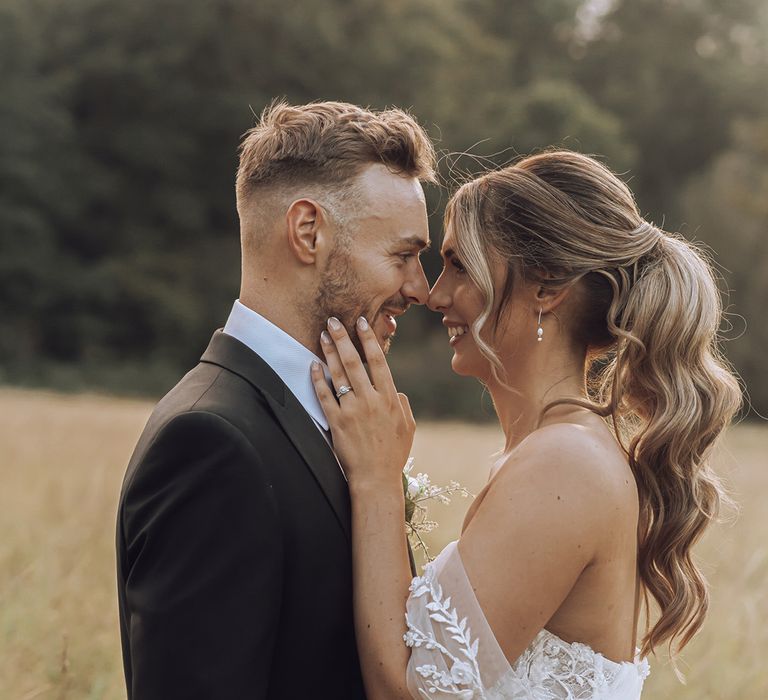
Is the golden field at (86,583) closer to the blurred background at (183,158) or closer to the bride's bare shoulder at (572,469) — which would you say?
the bride's bare shoulder at (572,469)

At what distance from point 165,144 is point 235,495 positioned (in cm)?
3257

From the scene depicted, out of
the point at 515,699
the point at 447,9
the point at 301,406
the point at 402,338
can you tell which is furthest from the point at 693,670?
the point at 447,9

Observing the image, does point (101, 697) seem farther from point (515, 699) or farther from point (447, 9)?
point (447, 9)

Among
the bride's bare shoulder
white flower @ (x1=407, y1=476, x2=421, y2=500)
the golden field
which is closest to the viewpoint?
the bride's bare shoulder

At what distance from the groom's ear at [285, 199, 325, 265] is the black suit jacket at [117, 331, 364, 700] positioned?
39 cm

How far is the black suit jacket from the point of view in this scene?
2.54m

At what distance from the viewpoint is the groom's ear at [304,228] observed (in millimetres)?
3092

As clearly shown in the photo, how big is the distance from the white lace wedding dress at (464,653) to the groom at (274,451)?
206 millimetres

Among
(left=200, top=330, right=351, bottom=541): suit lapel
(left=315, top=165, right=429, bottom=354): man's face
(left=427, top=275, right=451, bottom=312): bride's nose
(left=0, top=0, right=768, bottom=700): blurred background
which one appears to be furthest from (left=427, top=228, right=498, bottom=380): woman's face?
(left=0, top=0, right=768, bottom=700): blurred background

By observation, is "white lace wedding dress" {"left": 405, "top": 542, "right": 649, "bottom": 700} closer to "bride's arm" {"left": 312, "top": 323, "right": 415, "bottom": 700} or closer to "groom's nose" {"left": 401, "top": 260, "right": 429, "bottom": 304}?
"bride's arm" {"left": 312, "top": 323, "right": 415, "bottom": 700}

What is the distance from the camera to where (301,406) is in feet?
9.96

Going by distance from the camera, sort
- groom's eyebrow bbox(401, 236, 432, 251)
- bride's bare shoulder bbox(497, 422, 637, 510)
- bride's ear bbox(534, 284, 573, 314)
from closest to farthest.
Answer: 1. bride's bare shoulder bbox(497, 422, 637, 510)
2. groom's eyebrow bbox(401, 236, 432, 251)
3. bride's ear bbox(534, 284, 573, 314)

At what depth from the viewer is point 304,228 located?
3094mm

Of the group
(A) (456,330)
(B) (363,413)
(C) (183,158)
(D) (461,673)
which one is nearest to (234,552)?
(B) (363,413)
